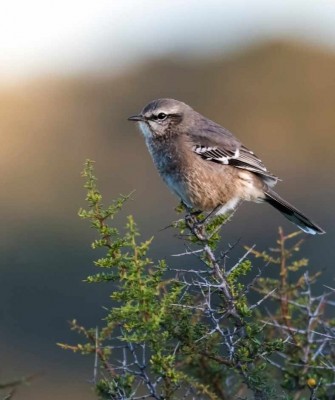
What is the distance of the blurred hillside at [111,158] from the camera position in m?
14.7

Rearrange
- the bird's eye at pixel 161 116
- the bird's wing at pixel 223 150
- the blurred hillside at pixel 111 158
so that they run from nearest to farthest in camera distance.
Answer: the bird's wing at pixel 223 150
the bird's eye at pixel 161 116
the blurred hillside at pixel 111 158

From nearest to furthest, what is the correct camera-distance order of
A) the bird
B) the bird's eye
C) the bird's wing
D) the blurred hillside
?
the bird → the bird's wing → the bird's eye → the blurred hillside

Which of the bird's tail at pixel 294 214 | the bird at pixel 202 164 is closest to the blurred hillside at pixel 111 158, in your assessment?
the bird's tail at pixel 294 214

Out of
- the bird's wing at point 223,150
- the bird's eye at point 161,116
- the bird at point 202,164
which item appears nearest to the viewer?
the bird at point 202,164

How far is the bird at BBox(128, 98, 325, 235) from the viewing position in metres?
7.27

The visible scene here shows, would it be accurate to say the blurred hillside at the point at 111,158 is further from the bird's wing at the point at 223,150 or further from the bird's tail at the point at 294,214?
Answer: the bird's wing at the point at 223,150

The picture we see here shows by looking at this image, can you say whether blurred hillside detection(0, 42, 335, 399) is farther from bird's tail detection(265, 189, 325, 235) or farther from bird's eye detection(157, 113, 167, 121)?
bird's eye detection(157, 113, 167, 121)

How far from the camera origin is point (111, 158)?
2095cm

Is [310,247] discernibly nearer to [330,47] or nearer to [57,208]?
[57,208]

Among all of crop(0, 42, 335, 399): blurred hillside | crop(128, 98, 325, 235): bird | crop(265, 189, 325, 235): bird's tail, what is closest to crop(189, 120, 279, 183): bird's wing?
crop(128, 98, 325, 235): bird

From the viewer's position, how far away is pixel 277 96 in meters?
25.5

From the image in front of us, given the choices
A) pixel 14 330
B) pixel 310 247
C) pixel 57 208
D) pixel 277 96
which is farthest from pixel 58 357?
pixel 277 96

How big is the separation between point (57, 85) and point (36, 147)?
352cm

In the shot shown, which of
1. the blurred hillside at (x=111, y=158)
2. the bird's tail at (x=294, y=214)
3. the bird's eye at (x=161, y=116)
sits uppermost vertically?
the blurred hillside at (x=111, y=158)
